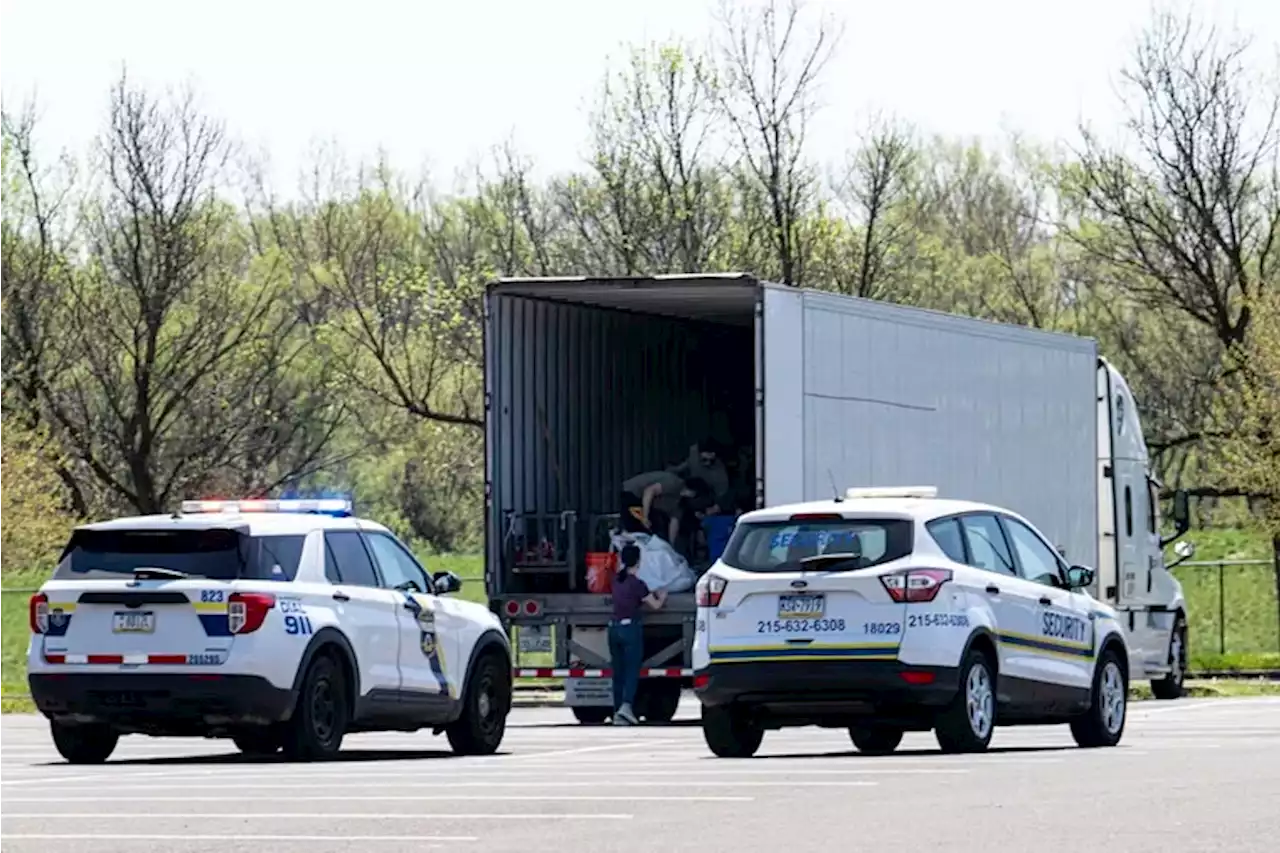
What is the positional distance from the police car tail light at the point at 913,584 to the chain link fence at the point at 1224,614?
31.6 metres

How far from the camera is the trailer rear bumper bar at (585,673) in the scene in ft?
84.7

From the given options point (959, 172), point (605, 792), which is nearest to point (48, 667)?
point (605, 792)

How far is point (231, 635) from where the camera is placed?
19312mm

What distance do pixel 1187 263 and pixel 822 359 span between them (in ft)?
75.4

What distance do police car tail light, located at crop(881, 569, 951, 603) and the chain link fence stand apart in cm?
3162

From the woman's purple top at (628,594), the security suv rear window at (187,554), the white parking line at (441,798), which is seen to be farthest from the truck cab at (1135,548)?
the white parking line at (441,798)

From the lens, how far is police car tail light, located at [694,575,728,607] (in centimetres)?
1955

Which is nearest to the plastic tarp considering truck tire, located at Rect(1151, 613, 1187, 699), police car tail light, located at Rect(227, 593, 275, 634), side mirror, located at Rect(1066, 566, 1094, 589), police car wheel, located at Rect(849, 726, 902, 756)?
police car wheel, located at Rect(849, 726, 902, 756)

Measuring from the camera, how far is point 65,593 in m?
19.7

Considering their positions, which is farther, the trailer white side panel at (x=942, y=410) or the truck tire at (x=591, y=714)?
the truck tire at (x=591, y=714)

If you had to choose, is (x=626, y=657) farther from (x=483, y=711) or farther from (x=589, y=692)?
(x=483, y=711)

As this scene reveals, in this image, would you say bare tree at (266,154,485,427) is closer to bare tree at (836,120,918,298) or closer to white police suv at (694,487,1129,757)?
bare tree at (836,120,918,298)

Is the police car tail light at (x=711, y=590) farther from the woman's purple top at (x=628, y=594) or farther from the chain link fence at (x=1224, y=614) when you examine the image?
the chain link fence at (x=1224, y=614)

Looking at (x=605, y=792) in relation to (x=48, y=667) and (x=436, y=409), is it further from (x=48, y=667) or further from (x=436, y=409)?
(x=436, y=409)
